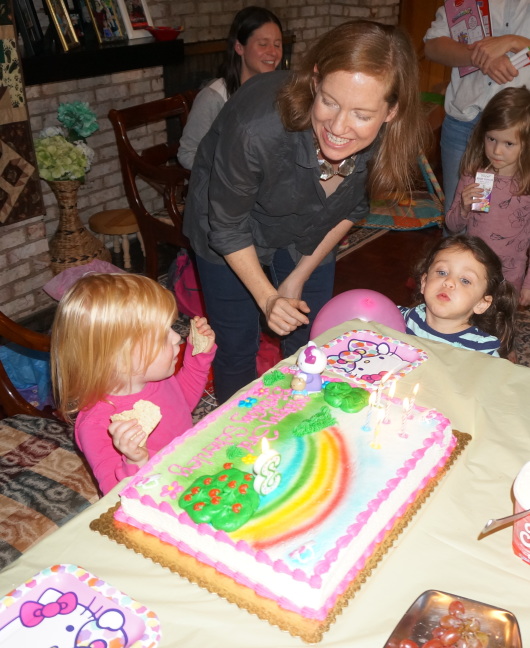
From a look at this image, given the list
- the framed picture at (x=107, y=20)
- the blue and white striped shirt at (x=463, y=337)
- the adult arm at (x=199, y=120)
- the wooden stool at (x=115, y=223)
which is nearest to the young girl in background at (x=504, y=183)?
the blue and white striped shirt at (x=463, y=337)

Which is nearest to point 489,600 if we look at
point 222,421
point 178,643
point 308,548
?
point 308,548

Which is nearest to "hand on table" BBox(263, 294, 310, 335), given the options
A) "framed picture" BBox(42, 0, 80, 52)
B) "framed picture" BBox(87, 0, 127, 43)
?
"framed picture" BBox(42, 0, 80, 52)

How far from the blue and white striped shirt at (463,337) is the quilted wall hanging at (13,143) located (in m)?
2.41

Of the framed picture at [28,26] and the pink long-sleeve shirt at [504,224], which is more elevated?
the framed picture at [28,26]

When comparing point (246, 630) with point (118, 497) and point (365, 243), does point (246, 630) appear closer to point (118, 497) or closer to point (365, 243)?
point (118, 497)

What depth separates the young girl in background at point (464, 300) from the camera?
84.0 inches

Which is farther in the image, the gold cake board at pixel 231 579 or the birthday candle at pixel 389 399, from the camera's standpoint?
the birthday candle at pixel 389 399

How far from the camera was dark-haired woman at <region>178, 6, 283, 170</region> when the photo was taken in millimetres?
3430

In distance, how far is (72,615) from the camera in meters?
0.97

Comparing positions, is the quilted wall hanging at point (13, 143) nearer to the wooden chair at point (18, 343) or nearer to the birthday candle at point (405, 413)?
the wooden chair at point (18, 343)

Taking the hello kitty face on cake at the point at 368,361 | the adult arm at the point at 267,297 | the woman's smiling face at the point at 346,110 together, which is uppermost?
the woman's smiling face at the point at 346,110

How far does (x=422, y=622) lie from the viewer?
0.98 metres

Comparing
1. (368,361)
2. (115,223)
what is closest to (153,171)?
(115,223)

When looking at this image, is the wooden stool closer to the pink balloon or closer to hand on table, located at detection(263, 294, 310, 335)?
the pink balloon
